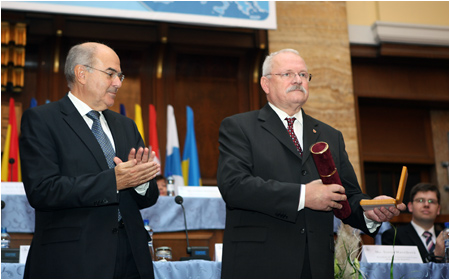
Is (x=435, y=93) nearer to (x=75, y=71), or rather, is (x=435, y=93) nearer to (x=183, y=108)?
(x=183, y=108)

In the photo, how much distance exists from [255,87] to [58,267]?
210 inches

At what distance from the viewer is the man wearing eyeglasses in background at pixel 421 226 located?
211 inches

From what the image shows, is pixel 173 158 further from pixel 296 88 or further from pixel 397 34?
pixel 296 88

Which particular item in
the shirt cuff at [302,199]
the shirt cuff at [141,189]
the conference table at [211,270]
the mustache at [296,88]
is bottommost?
the conference table at [211,270]

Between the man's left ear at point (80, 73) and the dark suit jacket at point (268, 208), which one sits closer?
the dark suit jacket at point (268, 208)

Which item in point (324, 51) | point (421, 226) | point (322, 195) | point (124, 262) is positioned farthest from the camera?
point (324, 51)

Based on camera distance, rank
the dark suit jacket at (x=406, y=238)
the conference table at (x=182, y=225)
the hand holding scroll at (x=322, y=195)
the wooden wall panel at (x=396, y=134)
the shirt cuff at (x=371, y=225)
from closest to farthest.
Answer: the hand holding scroll at (x=322, y=195), the shirt cuff at (x=371, y=225), the conference table at (x=182, y=225), the dark suit jacket at (x=406, y=238), the wooden wall panel at (x=396, y=134)

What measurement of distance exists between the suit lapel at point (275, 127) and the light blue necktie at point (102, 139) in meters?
0.70

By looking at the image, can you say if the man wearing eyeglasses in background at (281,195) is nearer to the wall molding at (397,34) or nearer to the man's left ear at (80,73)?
the man's left ear at (80,73)

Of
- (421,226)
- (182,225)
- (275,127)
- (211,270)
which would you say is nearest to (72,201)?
(275,127)

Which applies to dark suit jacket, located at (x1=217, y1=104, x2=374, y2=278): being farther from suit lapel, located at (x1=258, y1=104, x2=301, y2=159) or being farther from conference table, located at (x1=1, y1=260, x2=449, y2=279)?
conference table, located at (x1=1, y1=260, x2=449, y2=279)

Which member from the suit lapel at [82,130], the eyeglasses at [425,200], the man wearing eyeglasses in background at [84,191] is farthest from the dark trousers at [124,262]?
the eyeglasses at [425,200]

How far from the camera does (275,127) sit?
9.29ft

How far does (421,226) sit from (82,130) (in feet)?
12.6
